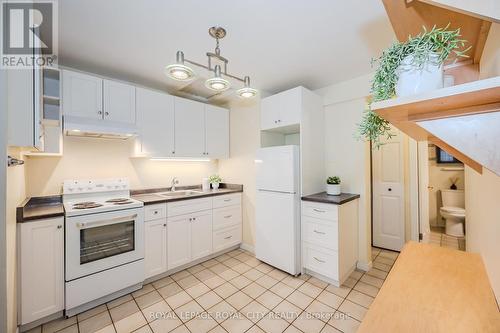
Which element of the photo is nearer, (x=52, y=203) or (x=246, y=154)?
(x=52, y=203)

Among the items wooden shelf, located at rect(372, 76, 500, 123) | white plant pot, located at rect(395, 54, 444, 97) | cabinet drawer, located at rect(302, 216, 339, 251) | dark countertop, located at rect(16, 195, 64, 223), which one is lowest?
cabinet drawer, located at rect(302, 216, 339, 251)

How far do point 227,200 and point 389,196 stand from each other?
8.03 ft

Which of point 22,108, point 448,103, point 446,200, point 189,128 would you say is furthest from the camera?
point 446,200

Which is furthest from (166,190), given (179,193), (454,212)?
(454,212)

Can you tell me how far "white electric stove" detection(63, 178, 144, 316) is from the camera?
1875 mm

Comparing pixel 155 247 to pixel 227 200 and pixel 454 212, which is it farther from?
pixel 454 212

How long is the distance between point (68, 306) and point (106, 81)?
2.23 metres

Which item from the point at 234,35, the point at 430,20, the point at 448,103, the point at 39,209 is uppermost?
the point at 234,35

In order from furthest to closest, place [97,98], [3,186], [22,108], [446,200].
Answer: [446,200] < [97,98] < [22,108] < [3,186]

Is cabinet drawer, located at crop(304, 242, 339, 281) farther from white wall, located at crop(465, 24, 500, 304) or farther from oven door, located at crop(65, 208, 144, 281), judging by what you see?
oven door, located at crop(65, 208, 144, 281)

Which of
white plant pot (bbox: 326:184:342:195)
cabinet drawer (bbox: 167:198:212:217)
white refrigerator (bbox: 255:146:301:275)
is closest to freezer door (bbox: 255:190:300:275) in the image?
white refrigerator (bbox: 255:146:301:275)

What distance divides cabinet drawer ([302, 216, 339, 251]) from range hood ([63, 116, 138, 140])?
231cm

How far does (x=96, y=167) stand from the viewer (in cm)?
257

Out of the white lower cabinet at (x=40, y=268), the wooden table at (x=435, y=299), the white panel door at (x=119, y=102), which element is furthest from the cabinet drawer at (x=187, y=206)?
the wooden table at (x=435, y=299)
